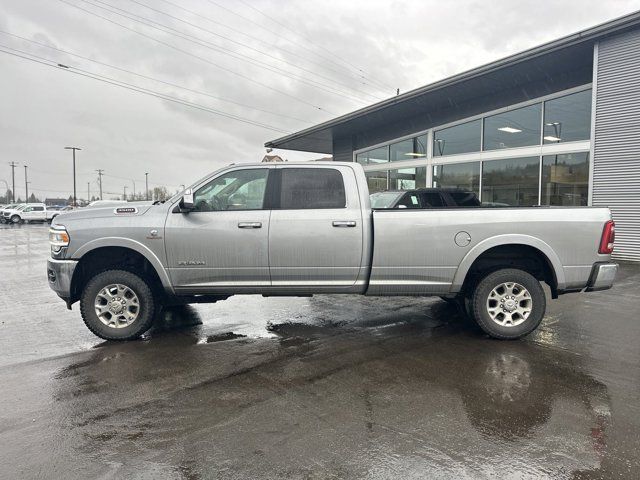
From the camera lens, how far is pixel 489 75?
1238 cm

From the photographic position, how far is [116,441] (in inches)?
120

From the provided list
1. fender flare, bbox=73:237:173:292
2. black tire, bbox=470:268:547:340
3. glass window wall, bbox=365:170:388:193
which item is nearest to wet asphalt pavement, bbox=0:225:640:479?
black tire, bbox=470:268:547:340

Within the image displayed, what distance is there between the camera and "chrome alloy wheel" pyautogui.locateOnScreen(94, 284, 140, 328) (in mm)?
5133

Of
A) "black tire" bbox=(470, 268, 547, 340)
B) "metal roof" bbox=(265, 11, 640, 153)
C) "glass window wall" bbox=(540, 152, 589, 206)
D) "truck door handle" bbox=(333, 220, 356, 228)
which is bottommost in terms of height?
Result: "black tire" bbox=(470, 268, 547, 340)

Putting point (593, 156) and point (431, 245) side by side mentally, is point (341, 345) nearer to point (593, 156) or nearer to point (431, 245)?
point (431, 245)

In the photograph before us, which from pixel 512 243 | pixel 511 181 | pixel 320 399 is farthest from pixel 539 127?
pixel 320 399

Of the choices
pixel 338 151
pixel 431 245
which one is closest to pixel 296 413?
pixel 431 245

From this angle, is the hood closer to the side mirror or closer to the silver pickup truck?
the silver pickup truck

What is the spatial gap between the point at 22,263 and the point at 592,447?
13604mm

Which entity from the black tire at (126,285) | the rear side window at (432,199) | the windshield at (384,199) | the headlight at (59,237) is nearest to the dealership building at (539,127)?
the windshield at (384,199)

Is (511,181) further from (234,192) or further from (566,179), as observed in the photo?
(234,192)

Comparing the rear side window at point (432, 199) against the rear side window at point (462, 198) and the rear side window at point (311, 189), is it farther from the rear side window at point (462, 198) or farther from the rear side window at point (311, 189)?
the rear side window at point (311, 189)

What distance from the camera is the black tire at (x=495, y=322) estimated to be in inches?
203

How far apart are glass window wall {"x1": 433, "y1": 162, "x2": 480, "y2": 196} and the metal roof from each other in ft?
7.49
